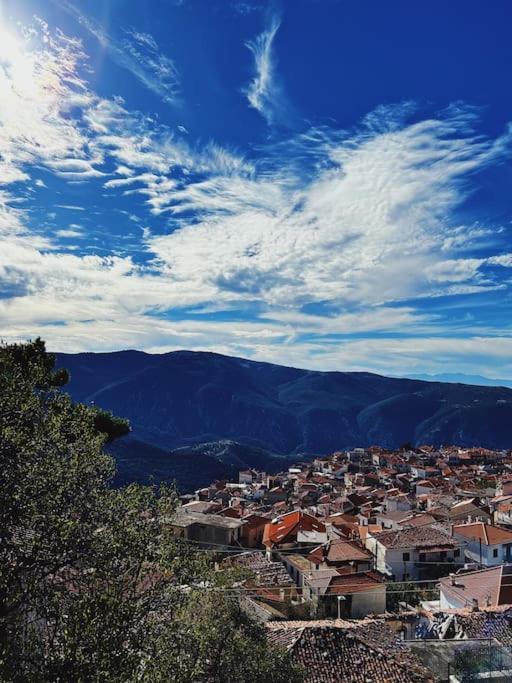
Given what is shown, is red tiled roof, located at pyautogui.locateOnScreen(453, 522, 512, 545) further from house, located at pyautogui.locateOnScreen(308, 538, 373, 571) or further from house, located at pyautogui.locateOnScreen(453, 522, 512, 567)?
house, located at pyautogui.locateOnScreen(308, 538, 373, 571)

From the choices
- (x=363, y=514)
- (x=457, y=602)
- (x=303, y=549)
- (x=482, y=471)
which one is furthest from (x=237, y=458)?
(x=457, y=602)

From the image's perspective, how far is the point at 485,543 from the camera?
37.2m

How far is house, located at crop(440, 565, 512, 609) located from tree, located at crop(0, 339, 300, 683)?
18921mm

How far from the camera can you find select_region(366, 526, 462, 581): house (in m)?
35.9

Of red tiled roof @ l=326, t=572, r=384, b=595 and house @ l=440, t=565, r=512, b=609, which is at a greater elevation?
house @ l=440, t=565, r=512, b=609

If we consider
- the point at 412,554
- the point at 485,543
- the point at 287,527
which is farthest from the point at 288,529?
the point at 485,543

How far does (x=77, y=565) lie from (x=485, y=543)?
1401 inches

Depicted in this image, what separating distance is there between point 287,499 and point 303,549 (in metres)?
35.6

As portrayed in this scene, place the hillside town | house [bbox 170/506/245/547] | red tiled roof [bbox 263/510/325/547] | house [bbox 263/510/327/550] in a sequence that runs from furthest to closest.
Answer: red tiled roof [bbox 263/510/325/547], house [bbox 263/510/327/550], house [bbox 170/506/245/547], the hillside town

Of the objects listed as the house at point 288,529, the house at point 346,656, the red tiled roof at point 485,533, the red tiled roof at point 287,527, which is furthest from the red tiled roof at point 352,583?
the red tiled roof at point 485,533

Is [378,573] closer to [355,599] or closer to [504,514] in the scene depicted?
[355,599]

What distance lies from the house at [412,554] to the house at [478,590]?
817 cm

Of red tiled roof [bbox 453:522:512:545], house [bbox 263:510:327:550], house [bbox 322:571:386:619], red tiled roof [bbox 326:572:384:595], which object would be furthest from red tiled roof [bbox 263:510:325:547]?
house [bbox 322:571:386:619]

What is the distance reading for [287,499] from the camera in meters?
72.5
